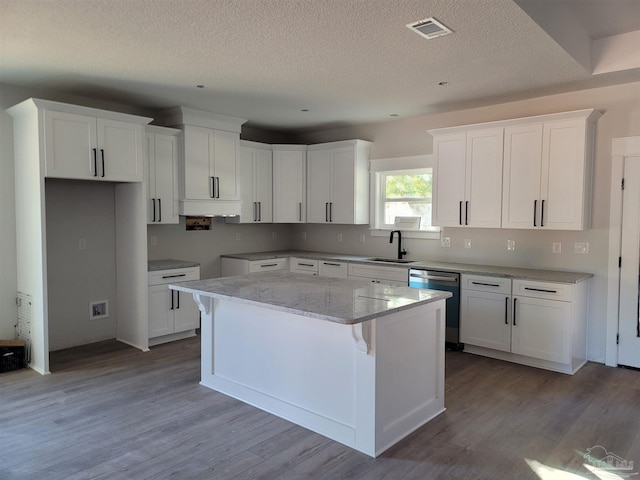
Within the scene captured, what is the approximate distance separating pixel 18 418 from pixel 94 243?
2.12 meters

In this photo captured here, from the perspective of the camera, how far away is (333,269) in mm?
5645

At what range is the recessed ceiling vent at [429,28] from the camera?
2.75 meters

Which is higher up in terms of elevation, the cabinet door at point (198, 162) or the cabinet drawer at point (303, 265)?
the cabinet door at point (198, 162)

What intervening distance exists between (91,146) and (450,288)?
3712 millimetres

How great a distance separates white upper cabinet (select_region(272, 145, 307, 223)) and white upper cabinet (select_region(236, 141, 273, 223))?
83 mm

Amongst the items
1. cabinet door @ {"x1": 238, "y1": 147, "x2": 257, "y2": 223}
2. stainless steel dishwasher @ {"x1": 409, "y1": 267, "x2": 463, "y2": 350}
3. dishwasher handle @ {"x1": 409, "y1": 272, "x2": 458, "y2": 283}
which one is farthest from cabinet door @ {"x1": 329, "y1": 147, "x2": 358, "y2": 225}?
stainless steel dishwasher @ {"x1": 409, "y1": 267, "x2": 463, "y2": 350}

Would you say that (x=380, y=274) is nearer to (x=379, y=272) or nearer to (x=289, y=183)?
(x=379, y=272)

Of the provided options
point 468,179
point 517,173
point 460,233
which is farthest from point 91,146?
point 517,173

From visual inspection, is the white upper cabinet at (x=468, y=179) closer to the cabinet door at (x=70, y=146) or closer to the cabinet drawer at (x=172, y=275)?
the cabinet drawer at (x=172, y=275)

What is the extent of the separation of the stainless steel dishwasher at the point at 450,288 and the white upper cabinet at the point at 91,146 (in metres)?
3.09

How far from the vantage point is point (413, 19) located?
2.72 m

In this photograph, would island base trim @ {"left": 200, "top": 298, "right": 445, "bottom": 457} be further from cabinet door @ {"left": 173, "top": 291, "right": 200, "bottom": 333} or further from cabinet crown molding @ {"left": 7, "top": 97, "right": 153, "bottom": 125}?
cabinet crown molding @ {"left": 7, "top": 97, "right": 153, "bottom": 125}

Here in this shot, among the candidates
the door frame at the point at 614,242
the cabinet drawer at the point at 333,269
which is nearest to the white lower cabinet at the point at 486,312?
the door frame at the point at 614,242

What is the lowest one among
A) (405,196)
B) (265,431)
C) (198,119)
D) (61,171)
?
(265,431)
